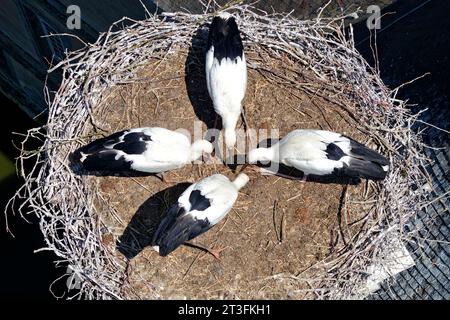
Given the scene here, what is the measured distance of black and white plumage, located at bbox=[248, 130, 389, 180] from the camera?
473cm

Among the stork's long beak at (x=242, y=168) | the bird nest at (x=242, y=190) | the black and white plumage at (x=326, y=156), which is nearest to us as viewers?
the black and white plumage at (x=326, y=156)

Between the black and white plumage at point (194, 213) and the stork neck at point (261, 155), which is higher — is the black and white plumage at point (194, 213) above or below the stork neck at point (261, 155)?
above

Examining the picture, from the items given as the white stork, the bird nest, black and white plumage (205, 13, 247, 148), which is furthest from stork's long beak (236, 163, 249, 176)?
the white stork

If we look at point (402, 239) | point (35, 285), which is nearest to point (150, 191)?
point (402, 239)

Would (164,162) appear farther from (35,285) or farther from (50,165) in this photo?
(35,285)

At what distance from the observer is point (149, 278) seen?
194 inches

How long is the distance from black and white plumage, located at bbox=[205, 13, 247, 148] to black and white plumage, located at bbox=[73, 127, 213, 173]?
15.4 inches

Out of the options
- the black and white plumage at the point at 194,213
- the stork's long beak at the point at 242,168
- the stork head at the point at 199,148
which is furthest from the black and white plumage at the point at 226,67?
the black and white plumage at the point at 194,213

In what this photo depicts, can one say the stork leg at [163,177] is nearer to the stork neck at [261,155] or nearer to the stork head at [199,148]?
the stork head at [199,148]

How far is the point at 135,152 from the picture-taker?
4777 mm

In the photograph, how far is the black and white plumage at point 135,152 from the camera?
4.78 metres

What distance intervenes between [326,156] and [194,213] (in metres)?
0.89

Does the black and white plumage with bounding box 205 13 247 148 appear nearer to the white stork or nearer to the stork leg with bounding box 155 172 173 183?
the white stork

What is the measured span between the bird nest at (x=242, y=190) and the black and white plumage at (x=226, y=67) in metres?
0.33
